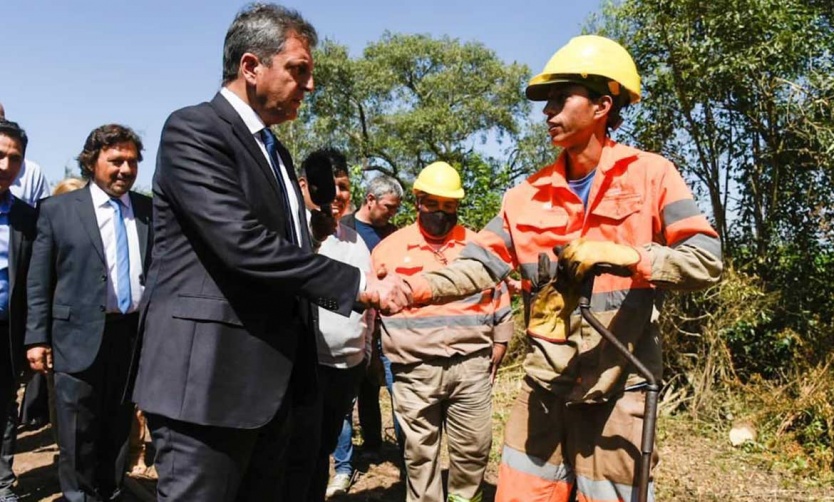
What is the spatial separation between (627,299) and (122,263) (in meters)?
2.94

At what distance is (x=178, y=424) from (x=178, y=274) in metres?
0.49

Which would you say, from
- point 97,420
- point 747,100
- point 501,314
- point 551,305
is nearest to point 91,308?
point 97,420

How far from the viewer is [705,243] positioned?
2395 mm

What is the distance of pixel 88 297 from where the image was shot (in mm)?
3996

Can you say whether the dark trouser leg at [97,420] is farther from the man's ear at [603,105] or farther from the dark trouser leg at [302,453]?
the man's ear at [603,105]

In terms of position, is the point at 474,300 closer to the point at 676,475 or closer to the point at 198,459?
the point at 676,475

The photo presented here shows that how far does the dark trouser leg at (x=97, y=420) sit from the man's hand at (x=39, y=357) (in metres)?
0.14

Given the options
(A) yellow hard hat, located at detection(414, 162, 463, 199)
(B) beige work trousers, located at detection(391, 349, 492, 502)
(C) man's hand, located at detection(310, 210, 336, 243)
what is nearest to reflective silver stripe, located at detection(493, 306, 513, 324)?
(B) beige work trousers, located at detection(391, 349, 492, 502)

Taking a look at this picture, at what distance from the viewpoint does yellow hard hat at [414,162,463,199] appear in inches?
179

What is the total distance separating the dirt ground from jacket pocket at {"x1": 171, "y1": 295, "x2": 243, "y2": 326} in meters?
2.87

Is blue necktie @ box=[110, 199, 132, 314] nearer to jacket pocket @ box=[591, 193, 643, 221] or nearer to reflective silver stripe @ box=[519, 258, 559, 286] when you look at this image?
reflective silver stripe @ box=[519, 258, 559, 286]

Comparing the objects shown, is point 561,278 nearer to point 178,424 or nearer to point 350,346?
point 178,424

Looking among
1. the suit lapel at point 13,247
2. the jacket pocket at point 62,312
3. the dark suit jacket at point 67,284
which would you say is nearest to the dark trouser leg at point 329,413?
the dark suit jacket at point 67,284

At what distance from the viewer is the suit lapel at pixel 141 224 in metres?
4.25
